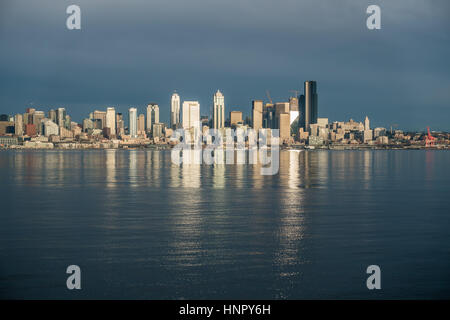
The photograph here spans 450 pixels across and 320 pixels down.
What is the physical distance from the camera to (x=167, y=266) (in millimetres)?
25594

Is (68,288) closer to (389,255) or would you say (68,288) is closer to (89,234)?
(89,234)

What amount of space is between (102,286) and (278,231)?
1592 cm

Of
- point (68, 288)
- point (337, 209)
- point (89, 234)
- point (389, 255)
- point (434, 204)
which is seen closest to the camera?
point (68, 288)

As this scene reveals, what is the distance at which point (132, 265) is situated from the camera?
25.9 m

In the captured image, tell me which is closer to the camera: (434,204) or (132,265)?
(132,265)

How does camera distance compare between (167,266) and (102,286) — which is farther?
(167,266)

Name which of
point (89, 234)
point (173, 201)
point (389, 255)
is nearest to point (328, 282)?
point (389, 255)

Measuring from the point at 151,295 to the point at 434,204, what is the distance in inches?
1581

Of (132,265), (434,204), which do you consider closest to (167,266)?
(132,265)

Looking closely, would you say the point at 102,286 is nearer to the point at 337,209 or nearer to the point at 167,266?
the point at 167,266
